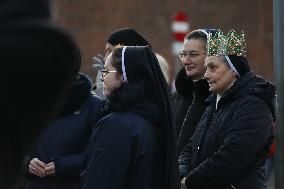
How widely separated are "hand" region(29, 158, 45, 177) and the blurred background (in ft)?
45.7

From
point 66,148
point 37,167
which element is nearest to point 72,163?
point 66,148

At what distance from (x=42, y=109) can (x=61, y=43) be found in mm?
117

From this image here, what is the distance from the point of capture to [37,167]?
554 centimetres

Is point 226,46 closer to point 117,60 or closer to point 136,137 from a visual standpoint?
point 117,60

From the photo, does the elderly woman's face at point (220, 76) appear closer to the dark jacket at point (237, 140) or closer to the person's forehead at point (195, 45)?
the dark jacket at point (237, 140)

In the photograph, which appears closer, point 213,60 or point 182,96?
point 213,60

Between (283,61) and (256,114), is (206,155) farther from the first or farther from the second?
(283,61)

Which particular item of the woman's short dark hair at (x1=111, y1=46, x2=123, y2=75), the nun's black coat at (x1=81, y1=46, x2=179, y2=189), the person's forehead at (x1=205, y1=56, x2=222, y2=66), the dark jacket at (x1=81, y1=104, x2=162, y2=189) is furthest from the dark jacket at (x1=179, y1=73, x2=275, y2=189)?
the woman's short dark hair at (x1=111, y1=46, x2=123, y2=75)

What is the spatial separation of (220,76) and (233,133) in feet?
1.77

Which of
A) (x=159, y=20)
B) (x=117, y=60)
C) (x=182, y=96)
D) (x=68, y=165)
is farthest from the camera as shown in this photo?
(x=159, y=20)

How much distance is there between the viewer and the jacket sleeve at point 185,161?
219 inches

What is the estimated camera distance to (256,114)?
202 inches

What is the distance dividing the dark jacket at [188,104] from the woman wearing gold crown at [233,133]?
21.6 inches

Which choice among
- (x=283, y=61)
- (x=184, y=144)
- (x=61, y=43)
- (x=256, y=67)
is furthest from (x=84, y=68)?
(x=61, y=43)
